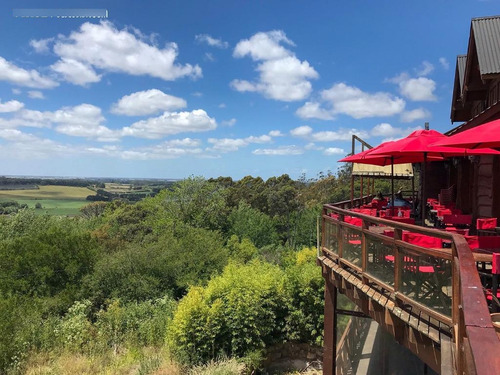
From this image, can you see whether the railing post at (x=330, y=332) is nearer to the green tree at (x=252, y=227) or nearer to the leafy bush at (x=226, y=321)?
the leafy bush at (x=226, y=321)

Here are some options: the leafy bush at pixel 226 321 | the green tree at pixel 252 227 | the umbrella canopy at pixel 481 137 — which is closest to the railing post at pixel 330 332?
the umbrella canopy at pixel 481 137

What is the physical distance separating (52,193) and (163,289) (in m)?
97.8

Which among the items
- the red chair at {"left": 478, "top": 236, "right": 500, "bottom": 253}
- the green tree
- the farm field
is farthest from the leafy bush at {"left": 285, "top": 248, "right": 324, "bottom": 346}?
the farm field

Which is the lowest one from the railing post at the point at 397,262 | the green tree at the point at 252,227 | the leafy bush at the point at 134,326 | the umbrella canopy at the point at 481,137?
the leafy bush at the point at 134,326

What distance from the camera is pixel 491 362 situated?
1381mm

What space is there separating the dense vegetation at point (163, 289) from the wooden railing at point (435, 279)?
7161 mm

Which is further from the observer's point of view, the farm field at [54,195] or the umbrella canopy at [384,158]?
the farm field at [54,195]

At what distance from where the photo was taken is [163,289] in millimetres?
21484

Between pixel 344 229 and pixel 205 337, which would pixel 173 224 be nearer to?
pixel 205 337

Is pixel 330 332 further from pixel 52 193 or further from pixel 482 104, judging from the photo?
pixel 52 193

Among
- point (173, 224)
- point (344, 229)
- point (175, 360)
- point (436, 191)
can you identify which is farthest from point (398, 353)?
point (173, 224)

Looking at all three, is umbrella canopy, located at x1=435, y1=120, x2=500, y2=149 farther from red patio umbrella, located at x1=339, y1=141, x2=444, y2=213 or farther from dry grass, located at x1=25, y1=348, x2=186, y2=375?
dry grass, located at x1=25, y1=348, x2=186, y2=375

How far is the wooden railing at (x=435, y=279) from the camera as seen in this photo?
5.21 ft

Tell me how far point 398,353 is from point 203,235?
21.8 meters
